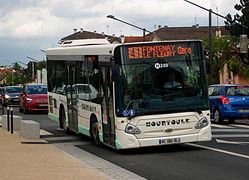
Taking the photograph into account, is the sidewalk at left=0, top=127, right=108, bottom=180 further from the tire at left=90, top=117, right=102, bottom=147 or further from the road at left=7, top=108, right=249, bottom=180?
the tire at left=90, top=117, right=102, bottom=147

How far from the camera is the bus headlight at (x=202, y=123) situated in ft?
46.6

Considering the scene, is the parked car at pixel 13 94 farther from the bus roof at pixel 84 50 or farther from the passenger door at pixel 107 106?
the passenger door at pixel 107 106

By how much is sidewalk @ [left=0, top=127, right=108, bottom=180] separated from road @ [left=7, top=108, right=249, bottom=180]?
92cm

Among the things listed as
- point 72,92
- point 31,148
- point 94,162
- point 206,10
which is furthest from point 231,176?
point 206,10

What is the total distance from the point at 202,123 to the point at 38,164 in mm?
4337

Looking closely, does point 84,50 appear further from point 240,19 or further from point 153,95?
point 240,19

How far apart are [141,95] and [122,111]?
591 millimetres

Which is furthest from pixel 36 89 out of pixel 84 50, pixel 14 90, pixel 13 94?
pixel 84 50

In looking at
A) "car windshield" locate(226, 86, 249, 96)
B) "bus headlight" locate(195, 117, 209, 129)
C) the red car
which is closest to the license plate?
"bus headlight" locate(195, 117, 209, 129)

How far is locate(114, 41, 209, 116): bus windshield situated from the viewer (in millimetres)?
13852

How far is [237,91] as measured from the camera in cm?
2441

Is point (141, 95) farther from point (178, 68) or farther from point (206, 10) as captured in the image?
point (206, 10)

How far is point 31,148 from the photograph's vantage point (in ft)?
50.5

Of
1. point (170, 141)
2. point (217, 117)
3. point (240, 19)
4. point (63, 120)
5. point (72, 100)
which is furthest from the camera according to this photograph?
point (240, 19)
